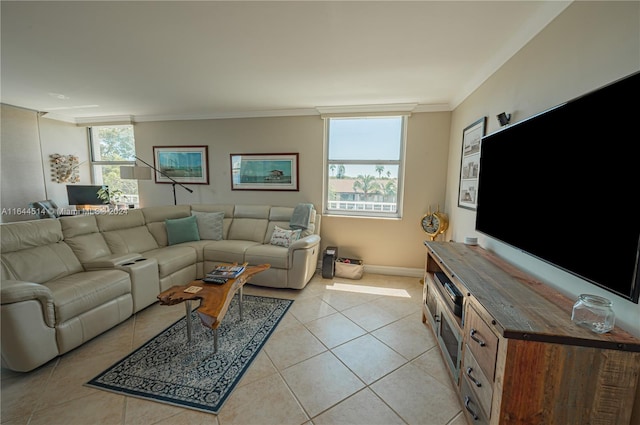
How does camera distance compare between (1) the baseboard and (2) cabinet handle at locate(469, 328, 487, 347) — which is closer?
(2) cabinet handle at locate(469, 328, 487, 347)

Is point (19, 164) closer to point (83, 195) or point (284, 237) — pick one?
point (83, 195)

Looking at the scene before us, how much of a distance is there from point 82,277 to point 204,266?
4.33ft

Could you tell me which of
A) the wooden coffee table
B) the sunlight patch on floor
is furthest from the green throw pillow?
the sunlight patch on floor

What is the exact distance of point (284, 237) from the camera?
11.4 feet

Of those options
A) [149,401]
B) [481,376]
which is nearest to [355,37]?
[481,376]

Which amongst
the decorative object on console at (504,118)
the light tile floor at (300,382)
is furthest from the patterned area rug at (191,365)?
the decorative object on console at (504,118)

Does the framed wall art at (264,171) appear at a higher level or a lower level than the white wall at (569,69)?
lower

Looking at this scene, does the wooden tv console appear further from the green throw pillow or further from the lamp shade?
the lamp shade

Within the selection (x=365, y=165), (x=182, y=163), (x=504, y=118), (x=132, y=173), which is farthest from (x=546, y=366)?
(x=182, y=163)

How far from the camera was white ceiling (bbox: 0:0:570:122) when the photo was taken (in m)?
1.63

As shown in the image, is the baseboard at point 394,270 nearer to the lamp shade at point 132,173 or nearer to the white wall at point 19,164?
the lamp shade at point 132,173

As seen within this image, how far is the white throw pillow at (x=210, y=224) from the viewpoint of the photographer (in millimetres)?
3803

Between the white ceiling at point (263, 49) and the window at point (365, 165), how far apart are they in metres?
0.45

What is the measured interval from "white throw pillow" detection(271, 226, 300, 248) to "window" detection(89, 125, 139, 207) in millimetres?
3150
